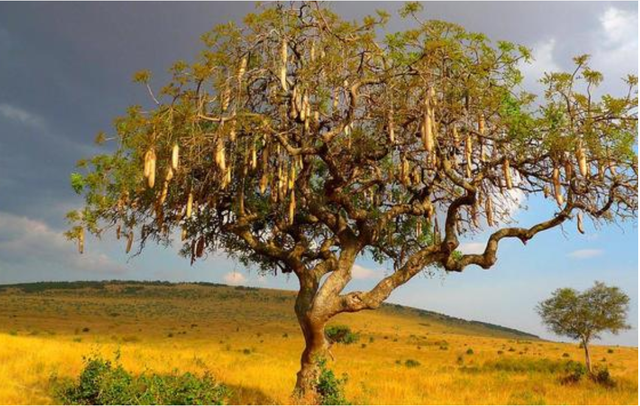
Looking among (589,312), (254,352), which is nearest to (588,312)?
(589,312)

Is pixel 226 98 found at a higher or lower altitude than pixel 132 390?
higher

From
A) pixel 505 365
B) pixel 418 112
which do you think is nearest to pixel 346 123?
pixel 418 112

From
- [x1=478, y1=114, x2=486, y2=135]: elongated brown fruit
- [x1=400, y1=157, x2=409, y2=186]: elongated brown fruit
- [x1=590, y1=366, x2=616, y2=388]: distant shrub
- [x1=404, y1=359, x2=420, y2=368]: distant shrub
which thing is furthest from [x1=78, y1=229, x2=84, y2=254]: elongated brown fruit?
[x1=404, y1=359, x2=420, y2=368]: distant shrub

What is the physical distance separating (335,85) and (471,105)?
375 cm

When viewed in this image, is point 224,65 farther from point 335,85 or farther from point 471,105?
point 471,105

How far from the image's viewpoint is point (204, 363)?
2978 centimetres

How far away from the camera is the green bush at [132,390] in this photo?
14781 mm

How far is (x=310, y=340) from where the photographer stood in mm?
16516

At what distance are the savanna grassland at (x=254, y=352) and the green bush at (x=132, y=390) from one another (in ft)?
3.82

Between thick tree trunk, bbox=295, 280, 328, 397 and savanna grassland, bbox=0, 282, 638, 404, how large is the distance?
1.81 metres

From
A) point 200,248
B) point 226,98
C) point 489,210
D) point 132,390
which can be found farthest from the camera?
point 200,248

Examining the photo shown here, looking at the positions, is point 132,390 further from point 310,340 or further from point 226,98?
point 226,98

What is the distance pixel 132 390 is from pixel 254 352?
102ft

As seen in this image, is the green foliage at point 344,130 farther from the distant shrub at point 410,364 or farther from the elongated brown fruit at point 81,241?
the distant shrub at point 410,364
